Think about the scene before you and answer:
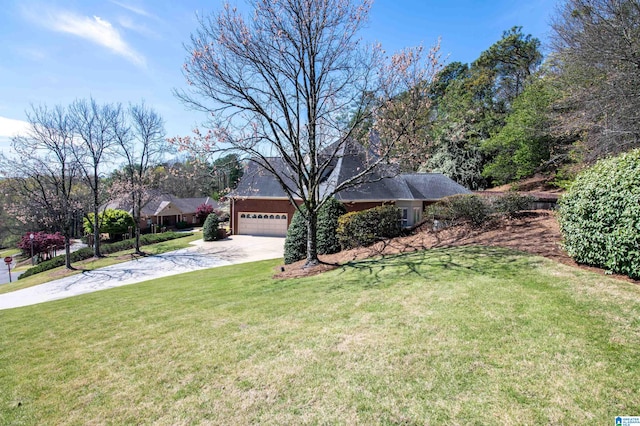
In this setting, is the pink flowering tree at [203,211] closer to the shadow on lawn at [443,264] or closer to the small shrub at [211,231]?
the small shrub at [211,231]

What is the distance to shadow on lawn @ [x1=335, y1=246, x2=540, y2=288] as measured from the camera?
7027 millimetres

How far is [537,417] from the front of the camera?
8.80ft

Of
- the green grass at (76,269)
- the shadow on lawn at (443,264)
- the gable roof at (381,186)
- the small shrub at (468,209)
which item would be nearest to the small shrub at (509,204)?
the small shrub at (468,209)

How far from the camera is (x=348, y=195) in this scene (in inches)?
709

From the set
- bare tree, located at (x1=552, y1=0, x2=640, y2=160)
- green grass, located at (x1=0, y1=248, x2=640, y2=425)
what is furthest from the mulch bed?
bare tree, located at (x1=552, y1=0, x2=640, y2=160)

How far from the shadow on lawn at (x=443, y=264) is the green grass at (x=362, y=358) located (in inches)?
7.1

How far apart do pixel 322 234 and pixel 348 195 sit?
6.20 metres

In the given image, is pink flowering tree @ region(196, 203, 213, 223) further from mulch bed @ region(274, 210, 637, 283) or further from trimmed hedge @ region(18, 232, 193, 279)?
mulch bed @ region(274, 210, 637, 283)

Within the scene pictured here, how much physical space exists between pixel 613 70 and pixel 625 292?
1046cm

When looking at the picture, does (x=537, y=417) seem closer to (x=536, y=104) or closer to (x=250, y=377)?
(x=250, y=377)

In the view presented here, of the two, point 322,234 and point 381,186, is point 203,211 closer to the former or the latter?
point 381,186

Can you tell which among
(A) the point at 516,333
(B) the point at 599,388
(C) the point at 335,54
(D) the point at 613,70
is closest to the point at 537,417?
(B) the point at 599,388

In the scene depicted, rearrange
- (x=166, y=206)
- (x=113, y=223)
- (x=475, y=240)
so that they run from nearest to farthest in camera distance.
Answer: (x=475, y=240) < (x=113, y=223) < (x=166, y=206)

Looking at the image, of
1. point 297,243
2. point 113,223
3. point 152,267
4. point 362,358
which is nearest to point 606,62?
point 297,243
